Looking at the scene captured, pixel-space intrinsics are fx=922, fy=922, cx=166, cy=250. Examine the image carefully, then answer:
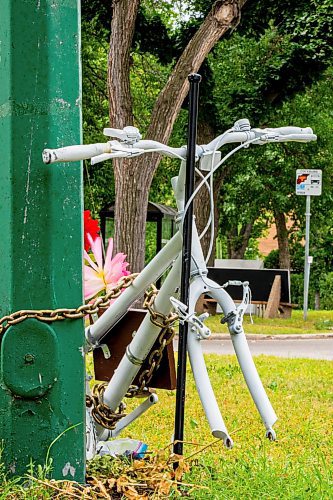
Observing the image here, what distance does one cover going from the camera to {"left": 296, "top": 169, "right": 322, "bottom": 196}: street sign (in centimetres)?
1553

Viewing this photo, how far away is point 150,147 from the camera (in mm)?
2270

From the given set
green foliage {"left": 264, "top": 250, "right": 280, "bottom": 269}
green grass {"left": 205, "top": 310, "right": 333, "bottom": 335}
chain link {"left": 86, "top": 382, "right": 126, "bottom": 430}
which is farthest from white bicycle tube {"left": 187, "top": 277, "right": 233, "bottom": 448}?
green foliage {"left": 264, "top": 250, "right": 280, "bottom": 269}

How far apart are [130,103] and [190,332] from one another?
10.6 m

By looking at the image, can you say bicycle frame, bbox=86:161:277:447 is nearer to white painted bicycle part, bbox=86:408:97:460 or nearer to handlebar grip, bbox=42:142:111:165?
white painted bicycle part, bbox=86:408:97:460

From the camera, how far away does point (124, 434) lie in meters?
4.91

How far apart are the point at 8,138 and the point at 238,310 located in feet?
2.49

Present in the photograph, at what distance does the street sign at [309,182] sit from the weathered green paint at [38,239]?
13.3 meters

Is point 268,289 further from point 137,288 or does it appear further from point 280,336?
point 137,288

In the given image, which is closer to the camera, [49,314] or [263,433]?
[49,314]

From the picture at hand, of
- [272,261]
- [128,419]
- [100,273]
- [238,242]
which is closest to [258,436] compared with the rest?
[128,419]

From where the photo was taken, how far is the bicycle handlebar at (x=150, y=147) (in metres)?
2.12

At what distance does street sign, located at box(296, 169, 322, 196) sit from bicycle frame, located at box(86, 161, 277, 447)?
13054mm

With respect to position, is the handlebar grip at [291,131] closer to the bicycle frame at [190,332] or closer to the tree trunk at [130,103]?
the bicycle frame at [190,332]

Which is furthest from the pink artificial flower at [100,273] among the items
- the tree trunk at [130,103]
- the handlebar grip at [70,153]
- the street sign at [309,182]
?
the street sign at [309,182]
